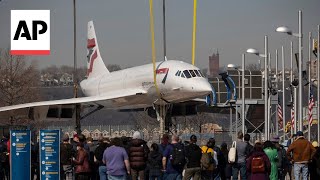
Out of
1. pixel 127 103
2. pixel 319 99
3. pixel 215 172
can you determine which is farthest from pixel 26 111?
pixel 215 172

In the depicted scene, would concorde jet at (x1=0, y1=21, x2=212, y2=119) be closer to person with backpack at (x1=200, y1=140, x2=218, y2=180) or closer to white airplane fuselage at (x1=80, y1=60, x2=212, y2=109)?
white airplane fuselage at (x1=80, y1=60, x2=212, y2=109)

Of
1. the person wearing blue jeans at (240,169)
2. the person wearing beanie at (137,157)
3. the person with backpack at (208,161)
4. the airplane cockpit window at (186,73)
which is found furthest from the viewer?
the airplane cockpit window at (186,73)

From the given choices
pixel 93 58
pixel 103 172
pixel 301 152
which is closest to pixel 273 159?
pixel 301 152

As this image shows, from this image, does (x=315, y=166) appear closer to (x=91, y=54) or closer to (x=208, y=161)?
(x=208, y=161)

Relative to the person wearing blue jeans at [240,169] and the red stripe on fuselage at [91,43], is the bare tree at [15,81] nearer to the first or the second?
the red stripe on fuselage at [91,43]

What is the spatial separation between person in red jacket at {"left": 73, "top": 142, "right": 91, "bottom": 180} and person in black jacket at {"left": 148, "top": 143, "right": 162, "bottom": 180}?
273 centimetres

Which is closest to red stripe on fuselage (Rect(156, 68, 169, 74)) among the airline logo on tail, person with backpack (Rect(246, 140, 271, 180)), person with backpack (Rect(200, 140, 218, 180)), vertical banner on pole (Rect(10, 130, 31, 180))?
the airline logo on tail

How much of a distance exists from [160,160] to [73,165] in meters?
2.96

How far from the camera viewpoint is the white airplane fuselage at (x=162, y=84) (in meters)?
60.2

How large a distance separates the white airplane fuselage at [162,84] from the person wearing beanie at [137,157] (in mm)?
24475

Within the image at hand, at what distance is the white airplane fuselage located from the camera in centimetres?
6016

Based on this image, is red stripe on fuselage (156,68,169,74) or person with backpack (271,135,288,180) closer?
person with backpack (271,135,288,180)

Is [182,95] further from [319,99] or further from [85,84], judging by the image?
[85,84]

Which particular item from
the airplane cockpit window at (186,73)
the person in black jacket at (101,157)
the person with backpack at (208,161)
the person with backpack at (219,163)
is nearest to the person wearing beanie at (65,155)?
the person in black jacket at (101,157)
